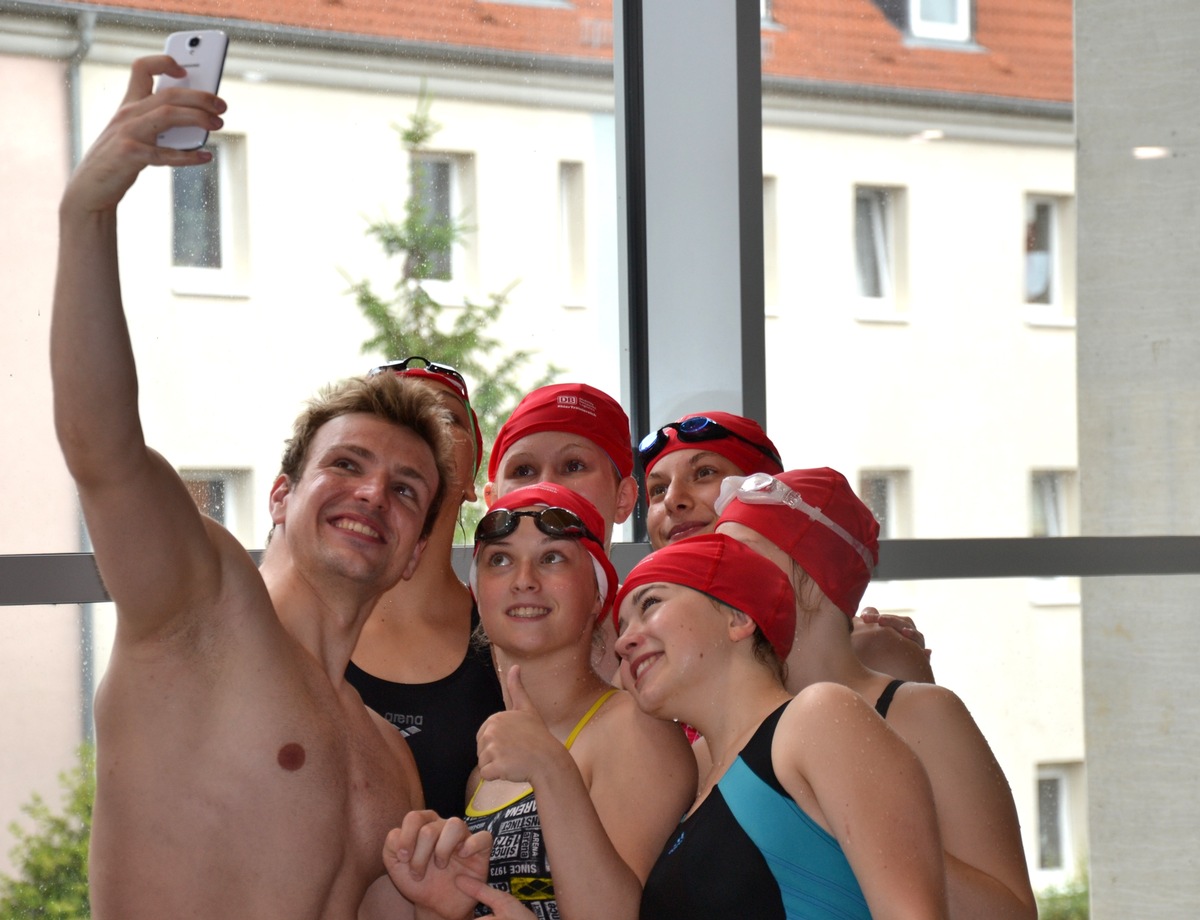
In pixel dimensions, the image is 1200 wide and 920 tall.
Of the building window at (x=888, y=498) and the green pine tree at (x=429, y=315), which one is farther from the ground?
the green pine tree at (x=429, y=315)

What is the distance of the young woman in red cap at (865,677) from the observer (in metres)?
2.25

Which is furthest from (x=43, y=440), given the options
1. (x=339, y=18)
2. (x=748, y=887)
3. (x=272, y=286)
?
(x=748, y=887)

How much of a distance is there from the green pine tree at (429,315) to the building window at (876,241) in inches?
57.9

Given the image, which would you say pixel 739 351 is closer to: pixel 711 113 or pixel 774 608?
pixel 711 113

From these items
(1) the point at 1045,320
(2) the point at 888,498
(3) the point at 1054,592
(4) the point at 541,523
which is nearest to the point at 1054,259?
(1) the point at 1045,320

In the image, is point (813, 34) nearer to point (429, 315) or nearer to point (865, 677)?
point (429, 315)

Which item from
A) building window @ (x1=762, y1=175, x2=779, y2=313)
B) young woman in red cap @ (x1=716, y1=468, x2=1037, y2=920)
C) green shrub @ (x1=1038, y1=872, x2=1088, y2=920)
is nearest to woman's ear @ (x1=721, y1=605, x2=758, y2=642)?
young woman in red cap @ (x1=716, y1=468, x2=1037, y2=920)

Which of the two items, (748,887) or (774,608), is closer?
(748,887)

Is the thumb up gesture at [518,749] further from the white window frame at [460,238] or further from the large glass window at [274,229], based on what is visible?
the white window frame at [460,238]

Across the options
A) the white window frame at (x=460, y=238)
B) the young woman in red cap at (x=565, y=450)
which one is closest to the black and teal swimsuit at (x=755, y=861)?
the young woman in red cap at (x=565, y=450)

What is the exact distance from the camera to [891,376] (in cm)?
528

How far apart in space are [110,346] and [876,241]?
407 centimetres

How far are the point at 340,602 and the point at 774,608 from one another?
866 millimetres

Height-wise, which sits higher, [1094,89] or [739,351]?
[1094,89]
